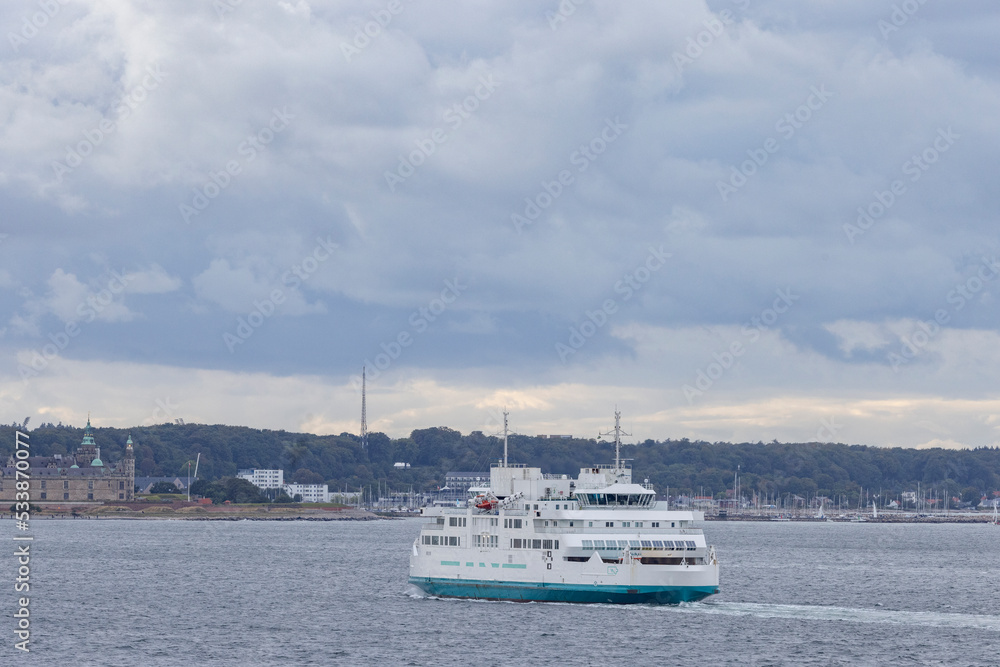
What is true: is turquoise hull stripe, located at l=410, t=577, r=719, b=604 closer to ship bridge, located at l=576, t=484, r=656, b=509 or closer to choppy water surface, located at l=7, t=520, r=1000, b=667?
choppy water surface, located at l=7, t=520, r=1000, b=667

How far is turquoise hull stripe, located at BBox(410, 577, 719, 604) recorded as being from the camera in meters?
78.3

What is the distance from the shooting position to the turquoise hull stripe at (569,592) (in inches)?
3083

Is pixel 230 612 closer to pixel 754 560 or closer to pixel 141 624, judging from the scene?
pixel 141 624

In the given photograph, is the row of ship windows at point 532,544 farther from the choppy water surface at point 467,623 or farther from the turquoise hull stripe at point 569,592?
the choppy water surface at point 467,623

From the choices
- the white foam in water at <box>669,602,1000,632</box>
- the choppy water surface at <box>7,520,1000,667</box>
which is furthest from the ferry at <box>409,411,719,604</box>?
the white foam in water at <box>669,602,1000,632</box>

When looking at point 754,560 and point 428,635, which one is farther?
point 754,560

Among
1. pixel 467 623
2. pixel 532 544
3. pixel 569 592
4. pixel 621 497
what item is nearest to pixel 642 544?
pixel 621 497

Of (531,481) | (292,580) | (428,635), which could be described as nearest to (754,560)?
(292,580)

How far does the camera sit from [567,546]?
7975 cm

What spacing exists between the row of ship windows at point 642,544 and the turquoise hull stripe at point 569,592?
2.34 meters

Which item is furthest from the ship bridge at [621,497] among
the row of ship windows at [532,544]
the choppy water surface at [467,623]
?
the choppy water surface at [467,623]

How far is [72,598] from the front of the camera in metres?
99.2

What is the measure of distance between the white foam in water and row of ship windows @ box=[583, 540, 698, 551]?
3840 mm

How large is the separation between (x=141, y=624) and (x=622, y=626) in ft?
98.0
